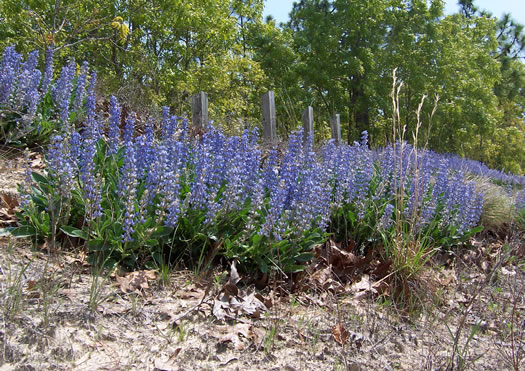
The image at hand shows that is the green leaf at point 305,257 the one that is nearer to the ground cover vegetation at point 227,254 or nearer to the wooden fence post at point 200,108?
the ground cover vegetation at point 227,254

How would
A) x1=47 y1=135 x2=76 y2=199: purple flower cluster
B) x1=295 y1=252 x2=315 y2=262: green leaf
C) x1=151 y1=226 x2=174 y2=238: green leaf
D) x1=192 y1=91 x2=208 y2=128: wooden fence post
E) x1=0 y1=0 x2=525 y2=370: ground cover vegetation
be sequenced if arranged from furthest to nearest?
x1=192 y1=91 x2=208 y2=128: wooden fence post < x1=295 y1=252 x2=315 y2=262: green leaf < x1=151 y1=226 x2=174 y2=238: green leaf < x1=47 y1=135 x2=76 y2=199: purple flower cluster < x1=0 y1=0 x2=525 y2=370: ground cover vegetation

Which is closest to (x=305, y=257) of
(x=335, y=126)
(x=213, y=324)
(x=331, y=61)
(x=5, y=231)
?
(x=213, y=324)

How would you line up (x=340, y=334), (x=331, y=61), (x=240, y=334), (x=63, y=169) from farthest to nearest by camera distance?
(x=331, y=61) → (x=63, y=169) → (x=340, y=334) → (x=240, y=334)

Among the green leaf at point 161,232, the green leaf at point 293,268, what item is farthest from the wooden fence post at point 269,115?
the green leaf at point 161,232

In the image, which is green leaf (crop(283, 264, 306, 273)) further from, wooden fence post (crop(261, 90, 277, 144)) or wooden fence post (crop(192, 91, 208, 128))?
wooden fence post (crop(261, 90, 277, 144))

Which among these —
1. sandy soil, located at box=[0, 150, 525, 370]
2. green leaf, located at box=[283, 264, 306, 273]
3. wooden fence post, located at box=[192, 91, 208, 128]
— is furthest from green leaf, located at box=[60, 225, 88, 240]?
wooden fence post, located at box=[192, 91, 208, 128]

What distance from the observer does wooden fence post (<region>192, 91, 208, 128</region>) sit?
8219mm

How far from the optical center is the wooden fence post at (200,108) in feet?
27.0

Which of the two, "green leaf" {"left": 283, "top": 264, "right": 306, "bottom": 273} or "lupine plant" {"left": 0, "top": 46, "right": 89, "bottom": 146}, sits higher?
"lupine plant" {"left": 0, "top": 46, "right": 89, "bottom": 146}

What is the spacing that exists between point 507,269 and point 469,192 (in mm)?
943

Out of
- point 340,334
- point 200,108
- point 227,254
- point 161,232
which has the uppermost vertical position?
point 200,108

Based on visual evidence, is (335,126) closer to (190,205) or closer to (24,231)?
(190,205)

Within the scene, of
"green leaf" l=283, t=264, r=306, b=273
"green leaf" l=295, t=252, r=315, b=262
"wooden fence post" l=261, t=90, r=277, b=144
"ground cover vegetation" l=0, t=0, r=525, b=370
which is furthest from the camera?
"wooden fence post" l=261, t=90, r=277, b=144

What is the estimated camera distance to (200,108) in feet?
27.6
